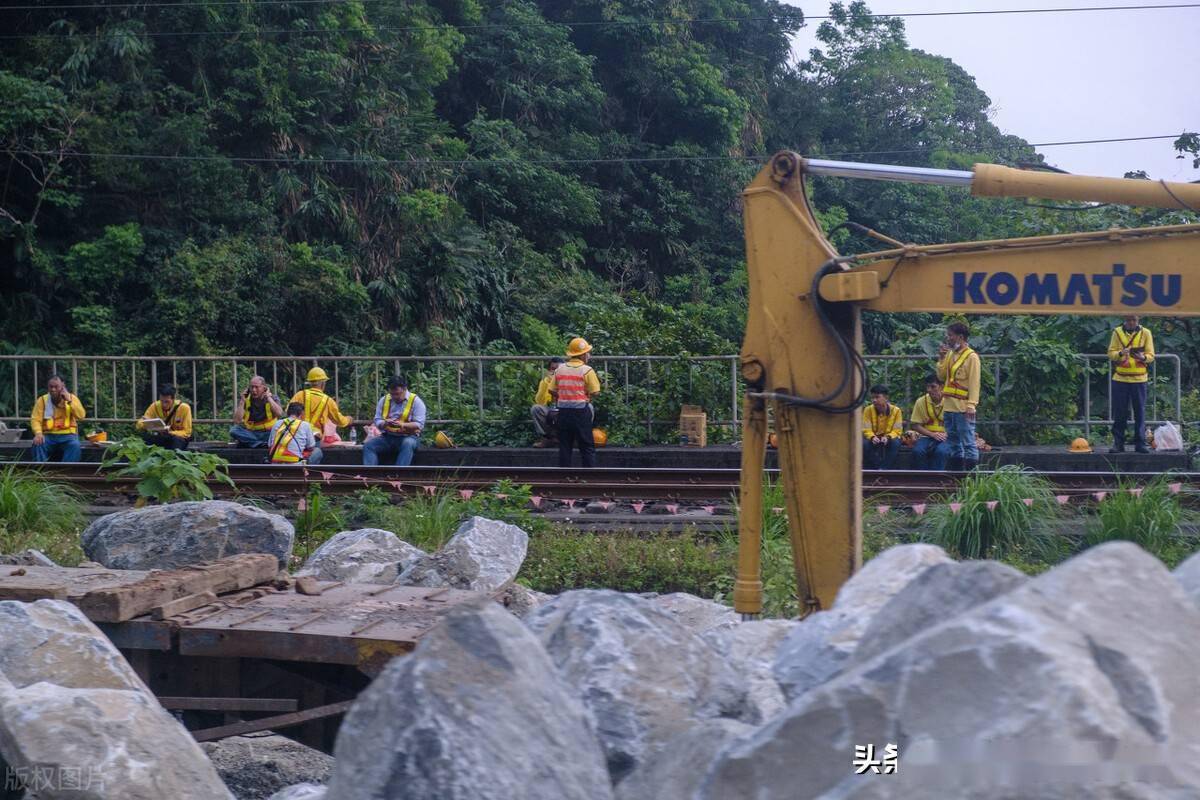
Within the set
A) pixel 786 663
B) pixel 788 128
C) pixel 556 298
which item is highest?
pixel 788 128

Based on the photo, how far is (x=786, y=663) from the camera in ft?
12.3

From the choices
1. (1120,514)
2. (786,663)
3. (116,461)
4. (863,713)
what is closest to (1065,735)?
(863,713)

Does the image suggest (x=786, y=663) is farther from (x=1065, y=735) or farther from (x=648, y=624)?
(x=1065, y=735)

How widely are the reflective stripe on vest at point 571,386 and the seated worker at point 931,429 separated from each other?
12.4 ft

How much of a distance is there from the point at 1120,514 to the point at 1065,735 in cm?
696

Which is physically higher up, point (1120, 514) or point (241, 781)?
point (1120, 514)

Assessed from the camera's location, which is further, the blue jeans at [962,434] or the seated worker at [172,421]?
the seated worker at [172,421]

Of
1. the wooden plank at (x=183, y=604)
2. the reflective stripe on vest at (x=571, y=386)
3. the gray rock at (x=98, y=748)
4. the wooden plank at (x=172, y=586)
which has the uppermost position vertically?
the reflective stripe on vest at (x=571, y=386)

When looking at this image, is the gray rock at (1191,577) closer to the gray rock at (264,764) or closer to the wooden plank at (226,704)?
the gray rock at (264,764)

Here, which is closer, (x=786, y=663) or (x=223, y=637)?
(x=786, y=663)

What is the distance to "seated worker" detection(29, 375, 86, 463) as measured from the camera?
47.2 feet

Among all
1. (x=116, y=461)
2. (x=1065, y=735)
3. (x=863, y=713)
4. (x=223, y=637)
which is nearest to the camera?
(x=1065, y=735)

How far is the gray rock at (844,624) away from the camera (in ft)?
11.9

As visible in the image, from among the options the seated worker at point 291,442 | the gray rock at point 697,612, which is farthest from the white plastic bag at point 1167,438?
the seated worker at point 291,442
